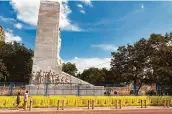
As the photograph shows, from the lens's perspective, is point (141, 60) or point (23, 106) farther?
point (141, 60)

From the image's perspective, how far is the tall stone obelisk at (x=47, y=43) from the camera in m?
34.7

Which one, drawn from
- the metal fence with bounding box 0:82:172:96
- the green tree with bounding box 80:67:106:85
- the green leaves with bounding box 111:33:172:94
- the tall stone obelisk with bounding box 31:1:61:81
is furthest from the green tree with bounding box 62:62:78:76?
the metal fence with bounding box 0:82:172:96

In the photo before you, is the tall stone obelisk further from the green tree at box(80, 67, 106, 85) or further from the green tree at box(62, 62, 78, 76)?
the green tree at box(62, 62, 78, 76)

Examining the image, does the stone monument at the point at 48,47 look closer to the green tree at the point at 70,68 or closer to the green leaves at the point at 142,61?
the green leaves at the point at 142,61

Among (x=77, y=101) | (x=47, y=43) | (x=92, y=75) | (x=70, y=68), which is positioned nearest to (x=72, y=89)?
(x=77, y=101)

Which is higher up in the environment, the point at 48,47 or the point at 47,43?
the point at 47,43

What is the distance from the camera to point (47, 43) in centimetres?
3488

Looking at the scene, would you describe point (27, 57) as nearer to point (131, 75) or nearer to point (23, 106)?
point (131, 75)

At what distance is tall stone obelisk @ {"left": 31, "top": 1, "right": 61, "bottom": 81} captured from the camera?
34688mm

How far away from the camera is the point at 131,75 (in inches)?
2039

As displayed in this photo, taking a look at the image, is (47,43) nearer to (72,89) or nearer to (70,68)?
(72,89)

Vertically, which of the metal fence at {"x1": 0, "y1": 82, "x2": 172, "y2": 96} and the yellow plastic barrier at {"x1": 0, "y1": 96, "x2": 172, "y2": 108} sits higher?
the metal fence at {"x1": 0, "y1": 82, "x2": 172, "y2": 96}

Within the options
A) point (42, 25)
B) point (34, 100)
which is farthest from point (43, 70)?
point (34, 100)

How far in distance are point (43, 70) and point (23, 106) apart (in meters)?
11.3
